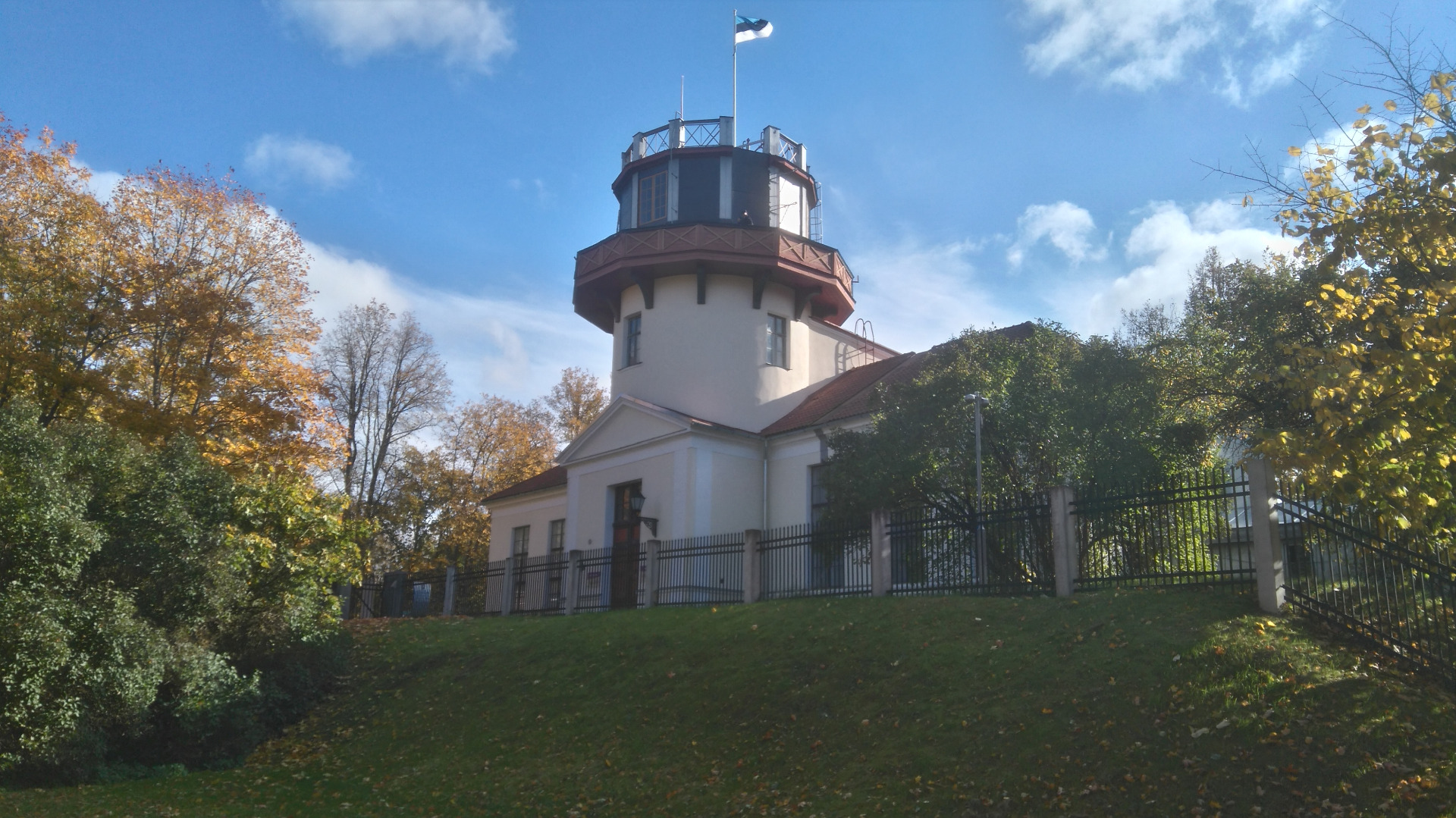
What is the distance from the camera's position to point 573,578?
872 inches

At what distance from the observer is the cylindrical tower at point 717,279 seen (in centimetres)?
2823

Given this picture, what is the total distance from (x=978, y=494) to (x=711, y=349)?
513 inches

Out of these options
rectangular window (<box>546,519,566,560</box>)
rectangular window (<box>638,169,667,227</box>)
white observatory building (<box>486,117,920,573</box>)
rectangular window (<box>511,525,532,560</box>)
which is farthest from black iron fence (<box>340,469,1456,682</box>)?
rectangular window (<box>638,169,667,227</box>)

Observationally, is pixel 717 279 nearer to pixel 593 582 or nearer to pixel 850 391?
pixel 850 391

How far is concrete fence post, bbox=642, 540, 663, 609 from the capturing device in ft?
67.2

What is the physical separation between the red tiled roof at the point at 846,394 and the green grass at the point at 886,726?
9.11 metres

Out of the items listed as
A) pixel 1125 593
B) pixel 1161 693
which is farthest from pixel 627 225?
pixel 1161 693

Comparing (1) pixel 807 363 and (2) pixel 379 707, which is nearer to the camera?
(2) pixel 379 707

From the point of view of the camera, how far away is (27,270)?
20.0 meters

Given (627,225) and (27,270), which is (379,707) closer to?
(27,270)

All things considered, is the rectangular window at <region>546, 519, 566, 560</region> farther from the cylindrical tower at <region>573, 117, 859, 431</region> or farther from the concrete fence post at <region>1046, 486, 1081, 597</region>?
the concrete fence post at <region>1046, 486, 1081, 597</region>

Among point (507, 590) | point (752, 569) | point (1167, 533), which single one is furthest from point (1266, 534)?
point (507, 590)

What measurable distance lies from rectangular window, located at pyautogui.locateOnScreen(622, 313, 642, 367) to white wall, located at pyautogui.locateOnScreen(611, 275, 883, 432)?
302 millimetres

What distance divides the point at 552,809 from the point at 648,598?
395 inches
